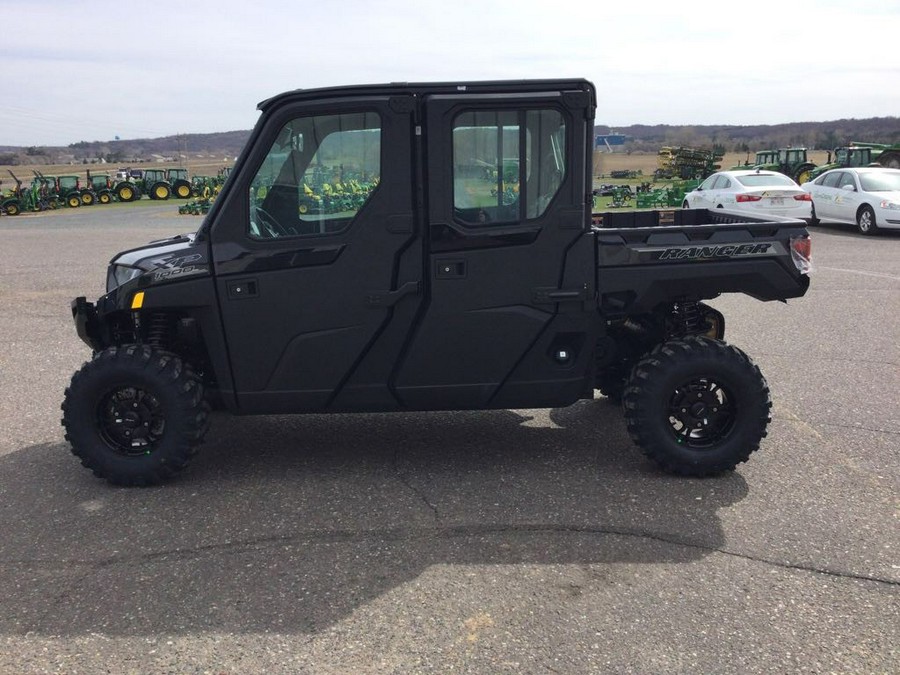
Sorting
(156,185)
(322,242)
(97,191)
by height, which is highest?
(156,185)

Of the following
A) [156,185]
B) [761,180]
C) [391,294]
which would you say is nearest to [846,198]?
[761,180]

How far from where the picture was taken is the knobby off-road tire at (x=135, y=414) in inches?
185

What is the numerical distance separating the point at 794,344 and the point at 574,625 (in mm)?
5869

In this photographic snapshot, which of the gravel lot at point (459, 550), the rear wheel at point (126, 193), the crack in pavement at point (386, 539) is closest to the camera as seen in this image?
the gravel lot at point (459, 550)

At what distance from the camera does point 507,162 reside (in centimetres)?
456

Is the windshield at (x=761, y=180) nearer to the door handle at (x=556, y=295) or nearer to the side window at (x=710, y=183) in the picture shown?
the side window at (x=710, y=183)

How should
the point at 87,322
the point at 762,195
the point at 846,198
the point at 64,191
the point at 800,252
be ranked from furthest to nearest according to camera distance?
the point at 64,191 < the point at 846,198 < the point at 762,195 < the point at 87,322 < the point at 800,252

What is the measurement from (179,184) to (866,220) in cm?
3607

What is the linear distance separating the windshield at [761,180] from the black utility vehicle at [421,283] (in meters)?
14.6

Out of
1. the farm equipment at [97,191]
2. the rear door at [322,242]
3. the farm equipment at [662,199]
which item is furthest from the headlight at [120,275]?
the farm equipment at [97,191]

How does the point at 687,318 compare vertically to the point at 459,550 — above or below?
above

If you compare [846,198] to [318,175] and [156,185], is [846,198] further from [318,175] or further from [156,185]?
[156,185]

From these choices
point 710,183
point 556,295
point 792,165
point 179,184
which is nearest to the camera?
point 556,295

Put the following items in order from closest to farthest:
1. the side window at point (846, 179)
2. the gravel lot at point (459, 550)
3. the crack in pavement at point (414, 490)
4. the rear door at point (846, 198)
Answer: the gravel lot at point (459, 550) < the crack in pavement at point (414, 490) < the rear door at point (846, 198) < the side window at point (846, 179)
